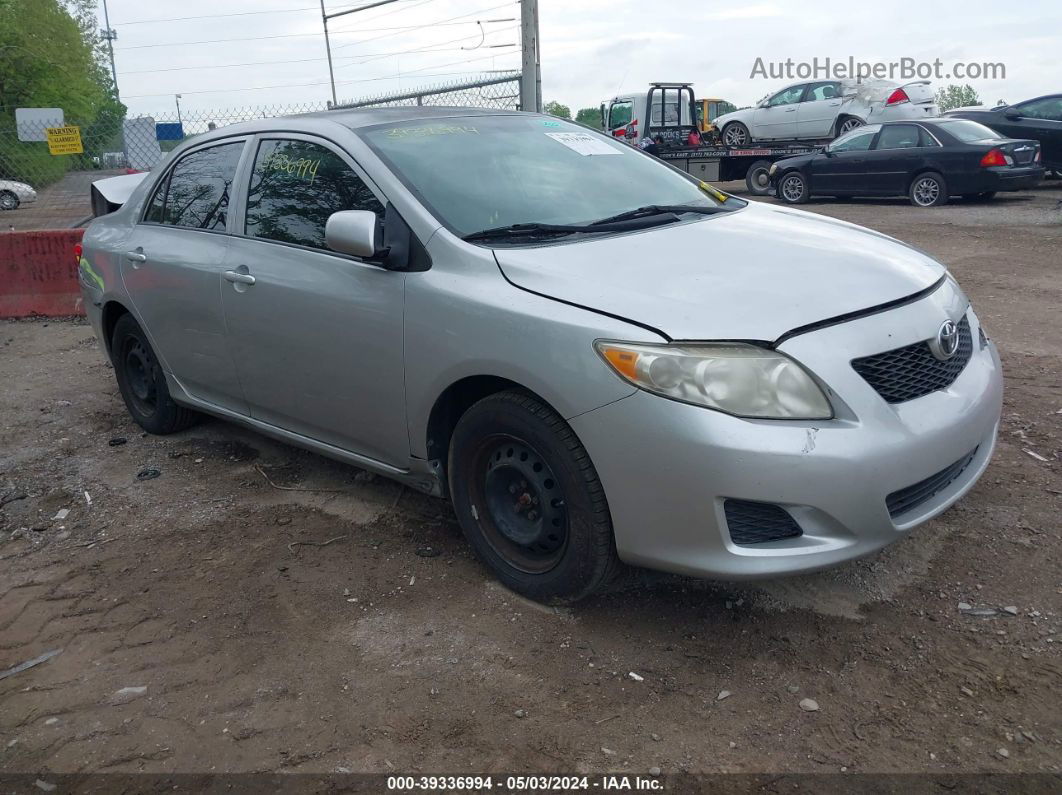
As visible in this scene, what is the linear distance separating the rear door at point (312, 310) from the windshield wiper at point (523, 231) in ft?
1.09

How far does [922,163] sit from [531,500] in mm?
13764

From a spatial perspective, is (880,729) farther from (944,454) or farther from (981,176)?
(981,176)

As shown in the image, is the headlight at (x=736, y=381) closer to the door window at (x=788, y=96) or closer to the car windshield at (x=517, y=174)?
the car windshield at (x=517, y=174)

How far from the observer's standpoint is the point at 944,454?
9.57ft

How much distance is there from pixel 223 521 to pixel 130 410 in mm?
1683

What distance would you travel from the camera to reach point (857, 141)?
15.8 meters

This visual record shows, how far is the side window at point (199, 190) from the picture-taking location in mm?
4441

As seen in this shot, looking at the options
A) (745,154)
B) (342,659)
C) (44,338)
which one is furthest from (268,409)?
(745,154)

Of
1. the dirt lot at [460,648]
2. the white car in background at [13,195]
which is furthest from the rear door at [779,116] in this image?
the dirt lot at [460,648]

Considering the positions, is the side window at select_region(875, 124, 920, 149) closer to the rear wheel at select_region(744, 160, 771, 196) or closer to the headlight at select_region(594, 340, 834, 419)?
the rear wheel at select_region(744, 160, 771, 196)

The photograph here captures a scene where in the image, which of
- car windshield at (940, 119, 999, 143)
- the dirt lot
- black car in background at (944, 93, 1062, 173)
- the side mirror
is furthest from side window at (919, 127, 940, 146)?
the side mirror

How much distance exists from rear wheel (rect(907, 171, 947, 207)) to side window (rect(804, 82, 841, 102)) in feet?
15.5

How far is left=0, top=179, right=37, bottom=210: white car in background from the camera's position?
1864cm

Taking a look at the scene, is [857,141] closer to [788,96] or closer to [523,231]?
[788,96]
